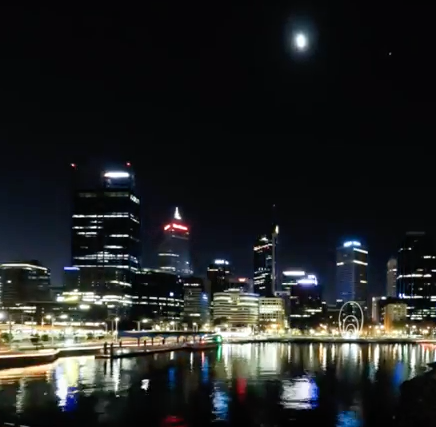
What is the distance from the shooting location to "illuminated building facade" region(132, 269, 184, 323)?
156450 millimetres

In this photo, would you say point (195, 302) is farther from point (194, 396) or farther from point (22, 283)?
point (194, 396)

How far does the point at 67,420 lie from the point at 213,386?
13.4 metres

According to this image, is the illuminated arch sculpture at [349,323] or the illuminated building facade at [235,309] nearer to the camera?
the illuminated arch sculpture at [349,323]

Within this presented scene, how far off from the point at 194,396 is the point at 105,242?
12441 centimetres

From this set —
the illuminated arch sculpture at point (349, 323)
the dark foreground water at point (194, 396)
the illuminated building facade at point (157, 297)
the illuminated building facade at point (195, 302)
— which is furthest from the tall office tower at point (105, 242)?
the dark foreground water at point (194, 396)

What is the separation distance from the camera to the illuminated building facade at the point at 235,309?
190 metres

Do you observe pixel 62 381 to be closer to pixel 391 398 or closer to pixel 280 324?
pixel 391 398

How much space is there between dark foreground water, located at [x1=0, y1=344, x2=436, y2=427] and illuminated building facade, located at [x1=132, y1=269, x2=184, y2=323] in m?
110

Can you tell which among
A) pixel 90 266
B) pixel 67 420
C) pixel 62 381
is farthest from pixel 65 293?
pixel 67 420

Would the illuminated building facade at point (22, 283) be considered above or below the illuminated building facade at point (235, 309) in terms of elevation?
above

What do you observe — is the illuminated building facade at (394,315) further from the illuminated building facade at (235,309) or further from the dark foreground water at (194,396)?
the dark foreground water at (194,396)

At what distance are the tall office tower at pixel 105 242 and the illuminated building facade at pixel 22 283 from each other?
41.6ft

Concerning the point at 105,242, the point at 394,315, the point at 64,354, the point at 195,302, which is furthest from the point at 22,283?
the point at 64,354

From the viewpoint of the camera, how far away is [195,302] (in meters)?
191
